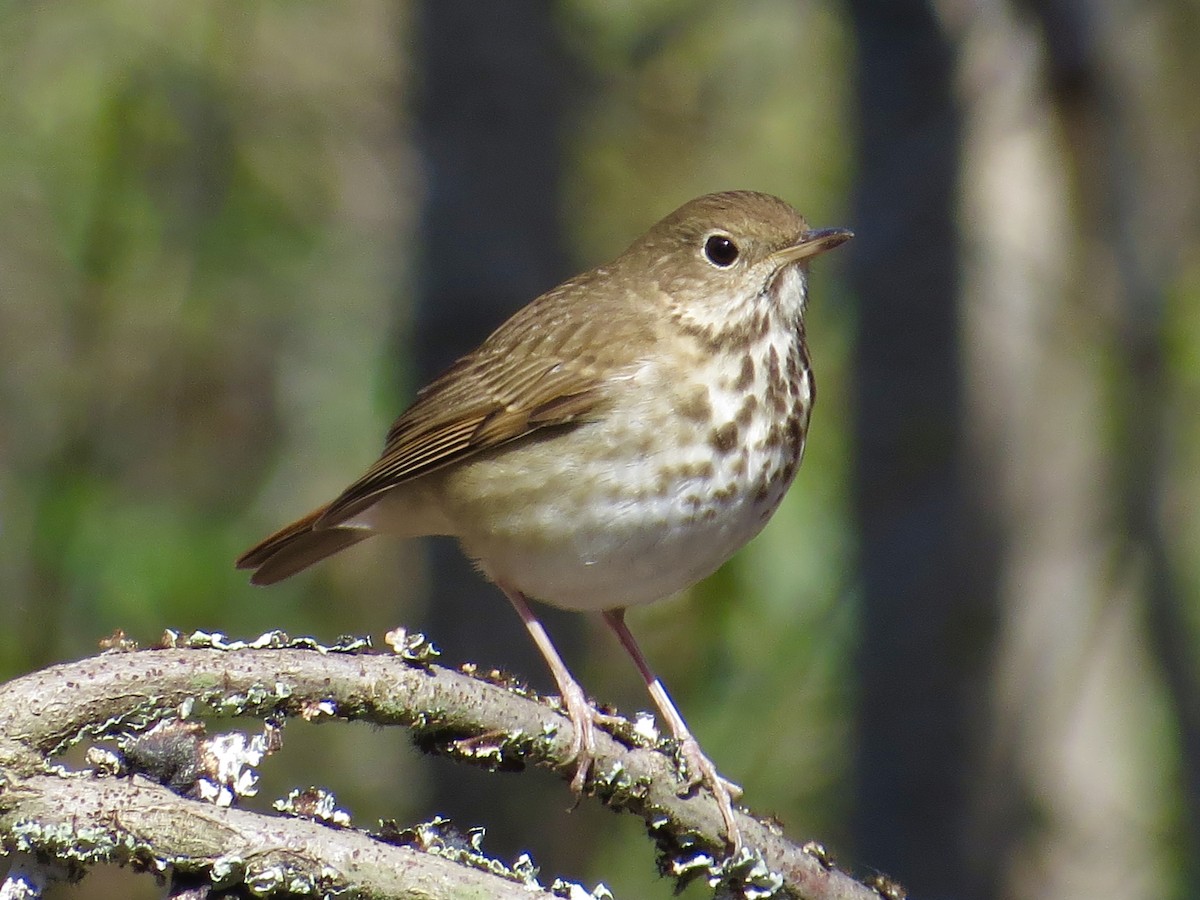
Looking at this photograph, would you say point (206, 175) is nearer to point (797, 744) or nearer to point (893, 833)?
point (797, 744)

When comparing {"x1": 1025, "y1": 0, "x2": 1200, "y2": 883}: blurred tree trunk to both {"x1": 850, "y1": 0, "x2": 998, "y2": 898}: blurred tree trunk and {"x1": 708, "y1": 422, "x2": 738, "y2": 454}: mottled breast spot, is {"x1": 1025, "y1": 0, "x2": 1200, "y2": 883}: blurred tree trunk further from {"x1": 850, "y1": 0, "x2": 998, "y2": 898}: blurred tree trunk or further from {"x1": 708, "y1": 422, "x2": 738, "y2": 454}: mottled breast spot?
{"x1": 708, "y1": 422, "x2": 738, "y2": 454}: mottled breast spot

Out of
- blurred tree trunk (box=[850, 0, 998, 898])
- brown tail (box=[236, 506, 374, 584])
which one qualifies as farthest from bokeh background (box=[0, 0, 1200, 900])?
brown tail (box=[236, 506, 374, 584])

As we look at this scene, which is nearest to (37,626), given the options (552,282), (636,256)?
(552,282)

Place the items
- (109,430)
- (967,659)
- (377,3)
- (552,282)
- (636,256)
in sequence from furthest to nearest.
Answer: (377,3) → (109,430) → (552,282) → (967,659) → (636,256)

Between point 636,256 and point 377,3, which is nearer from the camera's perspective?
point 636,256

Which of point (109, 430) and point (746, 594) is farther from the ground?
point (109, 430)

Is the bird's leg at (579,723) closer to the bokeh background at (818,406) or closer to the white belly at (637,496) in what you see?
the white belly at (637,496)
